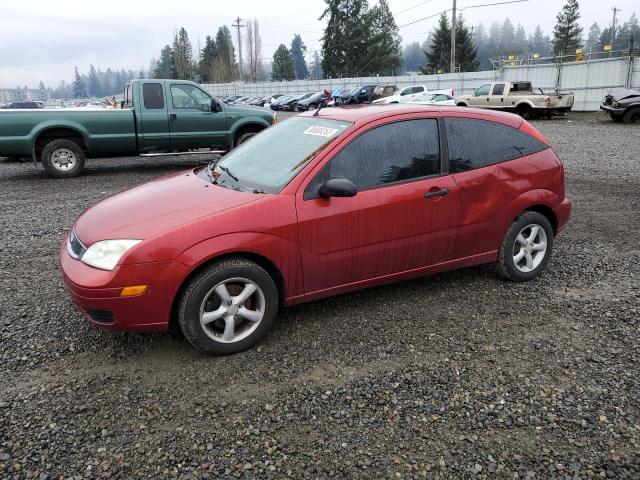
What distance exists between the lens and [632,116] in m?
20.9

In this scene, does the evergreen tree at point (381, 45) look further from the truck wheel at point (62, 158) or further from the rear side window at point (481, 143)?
the rear side window at point (481, 143)

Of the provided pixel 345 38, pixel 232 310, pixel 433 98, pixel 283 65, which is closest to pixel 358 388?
pixel 232 310

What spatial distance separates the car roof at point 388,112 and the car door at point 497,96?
71.0 ft

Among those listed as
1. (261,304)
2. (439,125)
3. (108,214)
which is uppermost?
(439,125)

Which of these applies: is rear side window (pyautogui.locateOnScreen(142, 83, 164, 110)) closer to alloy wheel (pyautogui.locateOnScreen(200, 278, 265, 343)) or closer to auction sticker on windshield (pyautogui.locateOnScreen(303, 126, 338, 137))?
auction sticker on windshield (pyautogui.locateOnScreen(303, 126, 338, 137))

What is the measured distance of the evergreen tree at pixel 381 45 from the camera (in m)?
72.6

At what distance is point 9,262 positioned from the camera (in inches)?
220

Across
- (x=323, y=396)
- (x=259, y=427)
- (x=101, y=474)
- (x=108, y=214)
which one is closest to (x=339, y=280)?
(x=323, y=396)

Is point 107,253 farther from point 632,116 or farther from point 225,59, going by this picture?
point 225,59

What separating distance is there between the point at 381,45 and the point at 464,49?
1235 centimetres

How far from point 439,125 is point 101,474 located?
3357mm

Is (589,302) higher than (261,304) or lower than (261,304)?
lower

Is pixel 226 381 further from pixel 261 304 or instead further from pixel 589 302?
pixel 589 302

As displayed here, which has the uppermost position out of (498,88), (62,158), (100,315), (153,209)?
(498,88)
